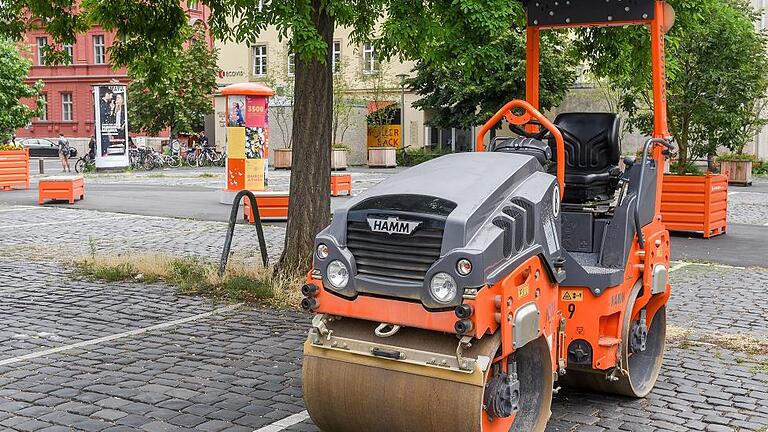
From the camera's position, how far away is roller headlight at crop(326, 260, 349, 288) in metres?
4.89

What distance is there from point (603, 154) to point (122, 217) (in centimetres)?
1413

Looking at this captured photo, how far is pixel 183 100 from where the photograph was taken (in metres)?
49.7

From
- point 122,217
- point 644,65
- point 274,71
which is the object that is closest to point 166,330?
point 644,65

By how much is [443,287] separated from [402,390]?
0.54 meters

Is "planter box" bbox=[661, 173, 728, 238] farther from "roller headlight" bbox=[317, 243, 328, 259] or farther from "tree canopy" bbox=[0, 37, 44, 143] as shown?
"tree canopy" bbox=[0, 37, 44, 143]

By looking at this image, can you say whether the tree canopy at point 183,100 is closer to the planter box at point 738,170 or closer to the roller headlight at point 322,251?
the planter box at point 738,170

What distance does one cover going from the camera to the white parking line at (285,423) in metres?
5.92

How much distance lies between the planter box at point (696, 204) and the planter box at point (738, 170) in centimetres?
1395

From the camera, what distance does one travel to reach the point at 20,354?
308 inches

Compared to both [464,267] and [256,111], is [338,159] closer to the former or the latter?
[256,111]

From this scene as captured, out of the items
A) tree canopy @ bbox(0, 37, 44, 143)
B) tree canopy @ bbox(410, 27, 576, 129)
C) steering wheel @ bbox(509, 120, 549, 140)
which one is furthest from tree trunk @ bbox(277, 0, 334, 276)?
tree canopy @ bbox(0, 37, 44, 143)

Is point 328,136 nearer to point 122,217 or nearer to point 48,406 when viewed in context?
point 48,406

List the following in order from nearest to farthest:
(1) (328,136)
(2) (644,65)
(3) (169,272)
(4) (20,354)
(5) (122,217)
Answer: (4) (20,354) < (2) (644,65) < (1) (328,136) < (3) (169,272) < (5) (122,217)

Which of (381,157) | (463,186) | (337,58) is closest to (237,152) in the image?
(463,186)
